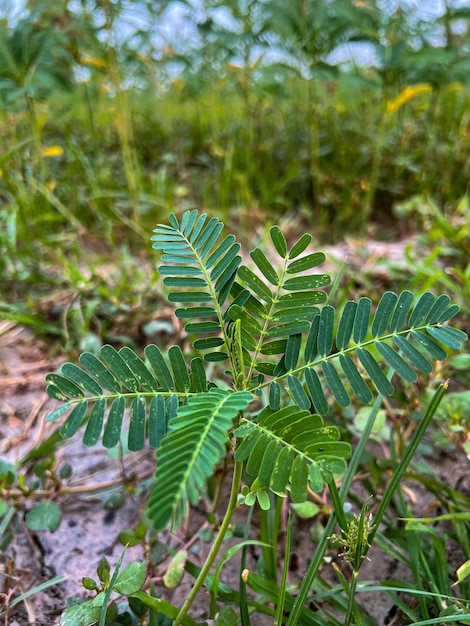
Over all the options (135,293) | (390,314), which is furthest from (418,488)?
(135,293)

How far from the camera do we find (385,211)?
2.38 meters

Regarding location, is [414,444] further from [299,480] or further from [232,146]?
[232,146]

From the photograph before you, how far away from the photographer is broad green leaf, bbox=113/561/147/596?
2.20ft

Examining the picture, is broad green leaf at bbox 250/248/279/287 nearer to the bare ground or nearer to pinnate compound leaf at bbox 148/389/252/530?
pinnate compound leaf at bbox 148/389/252/530

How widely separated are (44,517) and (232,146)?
182 cm

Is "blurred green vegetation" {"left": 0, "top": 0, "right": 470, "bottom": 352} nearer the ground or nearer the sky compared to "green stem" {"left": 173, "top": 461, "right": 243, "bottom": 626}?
nearer the sky

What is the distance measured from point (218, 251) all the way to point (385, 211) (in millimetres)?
1899

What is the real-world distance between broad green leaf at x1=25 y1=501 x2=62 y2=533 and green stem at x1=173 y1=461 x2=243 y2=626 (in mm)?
315

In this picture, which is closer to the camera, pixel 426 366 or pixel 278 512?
pixel 426 366

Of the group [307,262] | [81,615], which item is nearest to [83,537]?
[81,615]

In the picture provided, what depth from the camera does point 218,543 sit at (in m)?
0.64

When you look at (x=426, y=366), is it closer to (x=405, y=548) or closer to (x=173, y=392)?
(x=173, y=392)

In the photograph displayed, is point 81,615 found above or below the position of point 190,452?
below

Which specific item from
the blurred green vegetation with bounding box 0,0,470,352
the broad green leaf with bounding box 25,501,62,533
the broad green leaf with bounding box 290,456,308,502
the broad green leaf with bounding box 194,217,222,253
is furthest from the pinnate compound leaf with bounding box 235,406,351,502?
the blurred green vegetation with bounding box 0,0,470,352
